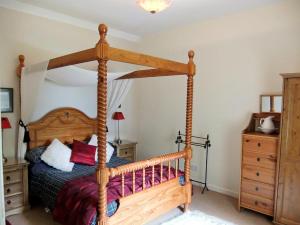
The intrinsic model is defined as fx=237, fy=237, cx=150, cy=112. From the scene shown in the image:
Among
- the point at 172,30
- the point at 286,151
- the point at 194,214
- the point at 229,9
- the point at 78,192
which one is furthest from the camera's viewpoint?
the point at 172,30

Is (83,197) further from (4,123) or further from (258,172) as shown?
(258,172)

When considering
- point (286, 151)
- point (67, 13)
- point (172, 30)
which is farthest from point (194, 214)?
point (67, 13)

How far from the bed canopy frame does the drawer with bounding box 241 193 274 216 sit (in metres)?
0.79

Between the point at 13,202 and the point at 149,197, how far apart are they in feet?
6.07

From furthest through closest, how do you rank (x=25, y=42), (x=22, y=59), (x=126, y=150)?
(x=126, y=150), (x=25, y=42), (x=22, y=59)

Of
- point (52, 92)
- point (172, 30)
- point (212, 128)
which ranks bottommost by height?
point (212, 128)

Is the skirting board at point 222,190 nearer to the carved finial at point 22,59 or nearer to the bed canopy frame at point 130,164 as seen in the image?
the bed canopy frame at point 130,164

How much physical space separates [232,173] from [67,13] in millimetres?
3730

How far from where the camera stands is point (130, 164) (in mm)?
2609

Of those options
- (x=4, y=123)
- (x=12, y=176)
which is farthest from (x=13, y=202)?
(x=4, y=123)

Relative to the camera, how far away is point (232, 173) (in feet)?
12.6

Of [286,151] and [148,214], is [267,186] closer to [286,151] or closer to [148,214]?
[286,151]

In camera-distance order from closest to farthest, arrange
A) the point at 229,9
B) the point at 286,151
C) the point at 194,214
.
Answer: the point at 286,151
the point at 194,214
the point at 229,9

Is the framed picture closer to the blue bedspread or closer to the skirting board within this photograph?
the blue bedspread
